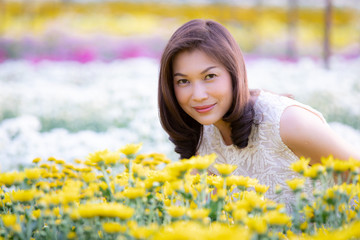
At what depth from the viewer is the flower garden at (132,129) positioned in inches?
36.9

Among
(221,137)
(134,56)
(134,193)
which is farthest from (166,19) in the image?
(134,193)

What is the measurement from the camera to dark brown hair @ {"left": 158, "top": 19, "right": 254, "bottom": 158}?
1.62 m

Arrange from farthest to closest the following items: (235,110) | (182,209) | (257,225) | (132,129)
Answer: (132,129), (235,110), (182,209), (257,225)

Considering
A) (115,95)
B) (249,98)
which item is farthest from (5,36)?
(249,98)

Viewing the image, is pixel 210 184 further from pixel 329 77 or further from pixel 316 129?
pixel 329 77

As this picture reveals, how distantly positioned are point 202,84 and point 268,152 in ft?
1.44

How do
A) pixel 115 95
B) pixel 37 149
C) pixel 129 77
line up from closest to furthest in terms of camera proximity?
pixel 37 149 → pixel 115 95 → pixel 129 77

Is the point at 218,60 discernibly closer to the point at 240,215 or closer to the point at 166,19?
the point at 240,215

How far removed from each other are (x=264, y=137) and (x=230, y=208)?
800mm

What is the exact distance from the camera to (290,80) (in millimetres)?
5406

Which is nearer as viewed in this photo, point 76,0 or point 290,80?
point 290,80

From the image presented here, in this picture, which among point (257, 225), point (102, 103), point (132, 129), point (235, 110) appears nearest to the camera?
point (257, 225)

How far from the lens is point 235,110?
168cm

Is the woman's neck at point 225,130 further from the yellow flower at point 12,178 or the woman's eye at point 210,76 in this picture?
the yellow flower at point 12,178
